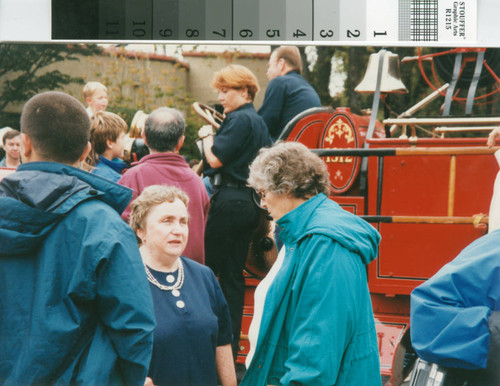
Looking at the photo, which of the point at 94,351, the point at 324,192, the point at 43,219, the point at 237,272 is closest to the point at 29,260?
the point at 43,219

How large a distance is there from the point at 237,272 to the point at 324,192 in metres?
1.80

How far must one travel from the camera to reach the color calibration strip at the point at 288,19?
2.81m

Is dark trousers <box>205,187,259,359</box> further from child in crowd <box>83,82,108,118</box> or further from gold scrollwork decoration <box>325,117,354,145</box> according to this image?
child in crowd <box>83,82,108,118</box>

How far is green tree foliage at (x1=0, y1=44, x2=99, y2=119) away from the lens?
3.38 m

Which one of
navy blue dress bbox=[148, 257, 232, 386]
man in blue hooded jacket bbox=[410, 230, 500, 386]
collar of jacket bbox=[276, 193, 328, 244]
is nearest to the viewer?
man in blue hooded jacket bbox=[410, 230, 500, 386]

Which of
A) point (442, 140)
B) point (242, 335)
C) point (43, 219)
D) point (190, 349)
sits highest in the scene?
point (442, 140)

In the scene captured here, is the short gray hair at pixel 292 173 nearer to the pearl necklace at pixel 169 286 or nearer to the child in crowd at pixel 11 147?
the pearl necklace at pixel 169 286

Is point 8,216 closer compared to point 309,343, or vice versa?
point 8,216

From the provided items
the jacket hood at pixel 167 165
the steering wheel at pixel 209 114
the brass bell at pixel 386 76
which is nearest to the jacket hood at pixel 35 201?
the jacket hood at pixel 167 165

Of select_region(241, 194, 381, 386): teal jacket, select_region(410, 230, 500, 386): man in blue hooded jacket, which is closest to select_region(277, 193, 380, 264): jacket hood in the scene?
select_region(241, 194, 381, 386): teal jacket

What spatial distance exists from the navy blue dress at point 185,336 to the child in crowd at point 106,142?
1.25 m

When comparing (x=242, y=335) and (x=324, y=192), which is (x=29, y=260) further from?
(x=242, y=335)

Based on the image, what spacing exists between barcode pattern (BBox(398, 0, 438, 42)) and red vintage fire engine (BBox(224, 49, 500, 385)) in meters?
0.79

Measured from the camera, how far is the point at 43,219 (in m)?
1.66
